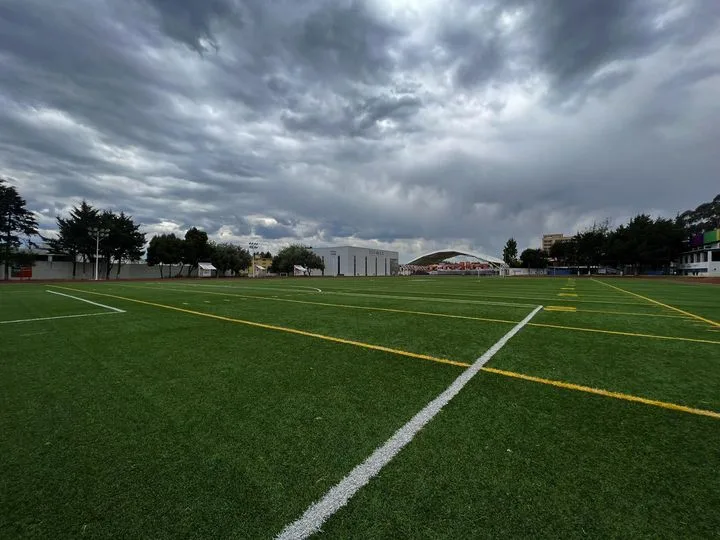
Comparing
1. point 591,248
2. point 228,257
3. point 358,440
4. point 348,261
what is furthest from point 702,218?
point 358,440

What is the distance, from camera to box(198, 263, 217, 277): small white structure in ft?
271

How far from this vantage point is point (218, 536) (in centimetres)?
196

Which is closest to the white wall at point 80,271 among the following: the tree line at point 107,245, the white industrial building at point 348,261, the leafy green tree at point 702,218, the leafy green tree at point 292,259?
the tree line at point 107,245

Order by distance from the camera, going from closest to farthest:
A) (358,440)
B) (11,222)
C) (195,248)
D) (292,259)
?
1. (358,440)
2. (11,222)
3. (195,248)
4. (292,259)

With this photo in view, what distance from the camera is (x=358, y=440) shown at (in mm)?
2996

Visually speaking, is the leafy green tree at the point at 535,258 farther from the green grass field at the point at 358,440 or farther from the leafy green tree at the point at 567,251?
the green grass field at the point at 358,440

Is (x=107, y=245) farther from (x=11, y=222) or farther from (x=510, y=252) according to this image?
(x=510, y=252)

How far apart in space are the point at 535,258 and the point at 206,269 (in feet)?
356

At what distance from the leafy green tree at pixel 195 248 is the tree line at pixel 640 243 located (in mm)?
92107

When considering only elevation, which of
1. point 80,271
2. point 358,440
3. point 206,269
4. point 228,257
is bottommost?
point 358,440

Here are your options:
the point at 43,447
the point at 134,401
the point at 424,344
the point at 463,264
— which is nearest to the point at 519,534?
the point at 43,447

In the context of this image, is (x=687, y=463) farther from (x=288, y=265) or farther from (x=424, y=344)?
(x=288, y=265)

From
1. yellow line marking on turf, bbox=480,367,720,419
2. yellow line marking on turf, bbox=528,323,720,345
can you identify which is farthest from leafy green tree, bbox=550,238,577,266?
yellow line marking on turf, bbox=480,367,720,419

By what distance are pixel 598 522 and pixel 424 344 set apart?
450 cm
